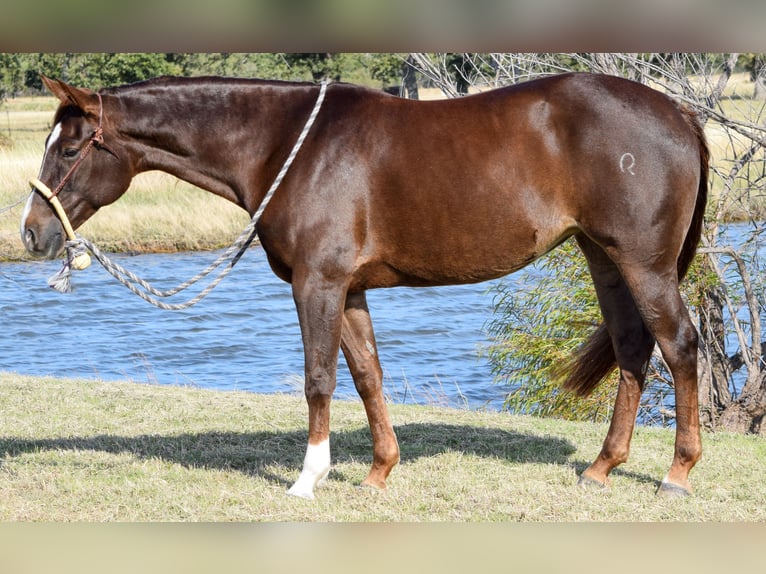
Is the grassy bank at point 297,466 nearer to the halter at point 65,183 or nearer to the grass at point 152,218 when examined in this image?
the halter at point 65,183

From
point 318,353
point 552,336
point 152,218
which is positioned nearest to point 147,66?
point 152,218

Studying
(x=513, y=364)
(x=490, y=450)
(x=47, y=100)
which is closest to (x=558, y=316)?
(x=513, y=364)

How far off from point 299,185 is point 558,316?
5.37 meters

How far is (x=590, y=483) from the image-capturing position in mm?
4891

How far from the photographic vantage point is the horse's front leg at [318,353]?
4484 millimetres

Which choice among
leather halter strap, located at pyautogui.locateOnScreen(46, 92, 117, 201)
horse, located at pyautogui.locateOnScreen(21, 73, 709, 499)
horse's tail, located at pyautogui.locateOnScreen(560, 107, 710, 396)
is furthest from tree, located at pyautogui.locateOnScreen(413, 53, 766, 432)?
leather halter strap, located at pyautogui.locateOnScreen(46, 92, 117, 201)

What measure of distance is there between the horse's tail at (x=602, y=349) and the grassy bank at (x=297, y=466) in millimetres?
482

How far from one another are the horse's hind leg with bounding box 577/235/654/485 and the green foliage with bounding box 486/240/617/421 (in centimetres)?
382

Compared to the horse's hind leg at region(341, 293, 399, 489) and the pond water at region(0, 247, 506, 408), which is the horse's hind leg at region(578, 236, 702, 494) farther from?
the pond water at region(0, 247, 506, 408)

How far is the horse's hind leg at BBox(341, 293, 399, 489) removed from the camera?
15.7ft

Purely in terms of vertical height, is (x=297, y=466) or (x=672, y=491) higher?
(x=672, y=491)

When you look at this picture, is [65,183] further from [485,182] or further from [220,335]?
[220,335]

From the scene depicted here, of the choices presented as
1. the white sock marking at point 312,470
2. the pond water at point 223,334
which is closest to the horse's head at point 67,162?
the white sock marking at point 312,470

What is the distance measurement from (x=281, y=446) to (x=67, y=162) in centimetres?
213
